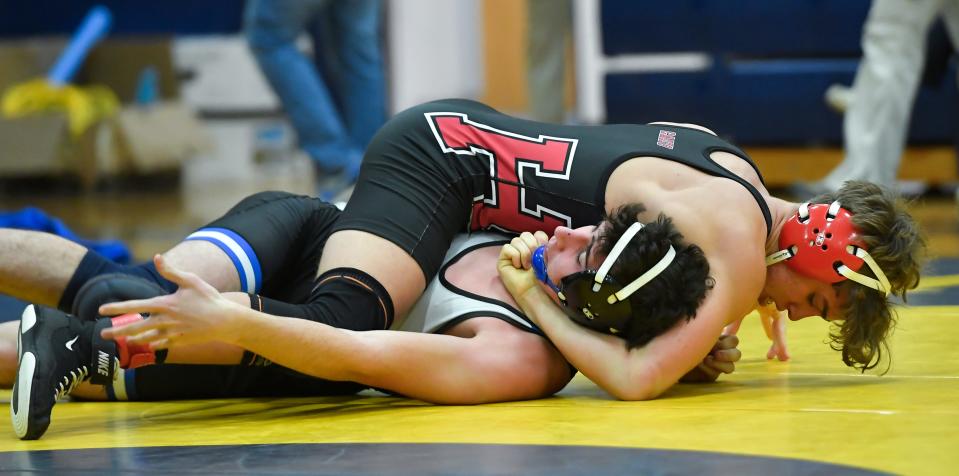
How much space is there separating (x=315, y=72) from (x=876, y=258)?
3.88 metres

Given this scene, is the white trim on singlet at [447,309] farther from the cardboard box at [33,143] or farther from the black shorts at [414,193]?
the cardboard box at [33,143]

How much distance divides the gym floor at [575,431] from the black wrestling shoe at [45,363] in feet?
0.17

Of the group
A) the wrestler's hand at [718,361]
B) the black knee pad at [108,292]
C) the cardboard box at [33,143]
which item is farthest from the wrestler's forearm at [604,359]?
the cardboard box at [33,143]

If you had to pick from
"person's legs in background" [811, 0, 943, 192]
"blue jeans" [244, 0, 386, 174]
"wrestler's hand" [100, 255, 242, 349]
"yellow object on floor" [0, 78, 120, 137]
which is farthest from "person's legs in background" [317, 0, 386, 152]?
"wrestler's hand" [100, 255, 242, 349]

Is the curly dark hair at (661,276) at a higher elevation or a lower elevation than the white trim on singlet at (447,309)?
higher

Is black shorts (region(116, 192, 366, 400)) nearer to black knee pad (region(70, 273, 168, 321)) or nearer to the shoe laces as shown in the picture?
black knee pad (region(70, 273, 168, 321))

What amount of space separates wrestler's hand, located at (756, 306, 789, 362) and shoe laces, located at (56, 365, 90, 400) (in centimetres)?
131

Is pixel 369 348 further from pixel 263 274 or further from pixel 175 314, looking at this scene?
pixel 263 274

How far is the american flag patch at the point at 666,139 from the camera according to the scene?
2.59 m

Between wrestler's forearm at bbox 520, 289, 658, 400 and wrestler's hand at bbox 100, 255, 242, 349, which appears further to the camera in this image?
wrestler's forearm at bbox 520, 289, 658, 400

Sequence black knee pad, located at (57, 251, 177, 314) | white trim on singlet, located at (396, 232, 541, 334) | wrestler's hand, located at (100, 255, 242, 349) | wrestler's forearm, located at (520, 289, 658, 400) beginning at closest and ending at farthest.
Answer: wrestler's hand, located at (100, 255, 242, 349) → wrestler's forearm, located at (520, 289, 658, 400) → white trim on singlet, located at (396, 232, 541, 334) → black knee pad, located at (57, 251, 177, 314)

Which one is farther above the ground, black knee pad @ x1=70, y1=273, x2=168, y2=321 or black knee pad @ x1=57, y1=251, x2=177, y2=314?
black knee pad @ x1=70, y1=273, x2=168, y2=321

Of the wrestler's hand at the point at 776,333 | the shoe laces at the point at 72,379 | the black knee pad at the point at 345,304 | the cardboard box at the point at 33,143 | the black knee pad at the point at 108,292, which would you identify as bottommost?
the cardboard box at the point at 33,143

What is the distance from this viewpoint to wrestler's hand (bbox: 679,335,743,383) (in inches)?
99.7
